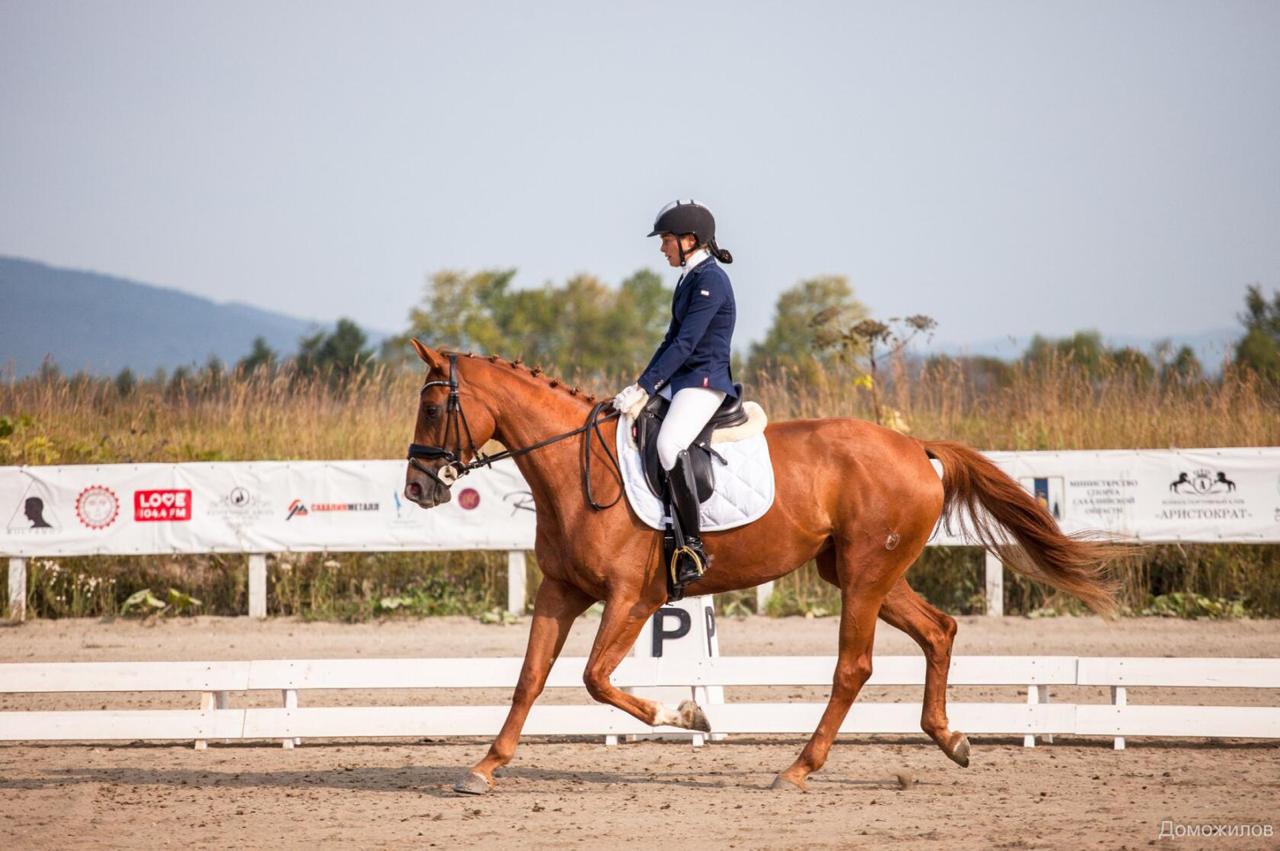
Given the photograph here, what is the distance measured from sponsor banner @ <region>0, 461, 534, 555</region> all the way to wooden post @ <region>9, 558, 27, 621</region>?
208 millimetres

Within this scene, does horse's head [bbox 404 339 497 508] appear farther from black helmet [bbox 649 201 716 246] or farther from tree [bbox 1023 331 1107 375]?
tree [bbox 1023 331 1107 375]

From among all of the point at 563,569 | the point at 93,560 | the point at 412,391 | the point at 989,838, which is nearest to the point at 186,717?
the point at 563,569

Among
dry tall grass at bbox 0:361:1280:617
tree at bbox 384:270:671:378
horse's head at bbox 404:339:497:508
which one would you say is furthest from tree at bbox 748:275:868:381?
horse's head at bbox 404:339:497:508

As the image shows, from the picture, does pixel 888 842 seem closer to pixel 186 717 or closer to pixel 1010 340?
pixel 186 717

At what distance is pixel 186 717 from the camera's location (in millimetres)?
7355

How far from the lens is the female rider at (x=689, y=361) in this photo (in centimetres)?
617

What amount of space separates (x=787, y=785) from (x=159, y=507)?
7651 mm

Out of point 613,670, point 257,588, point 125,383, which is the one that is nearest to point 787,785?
point 613,670

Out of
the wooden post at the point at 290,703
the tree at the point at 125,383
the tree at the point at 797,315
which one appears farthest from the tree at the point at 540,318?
the wooden post at the point at 290,703

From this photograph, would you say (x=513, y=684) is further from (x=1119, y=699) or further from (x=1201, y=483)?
(x=1201, y=483)

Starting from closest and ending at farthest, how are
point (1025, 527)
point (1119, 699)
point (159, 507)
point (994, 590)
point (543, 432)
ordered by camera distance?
point (543, 432), point (1025, 527), point (1119, 699), point (994, 590), point (159, 507)

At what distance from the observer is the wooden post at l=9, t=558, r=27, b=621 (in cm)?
1175

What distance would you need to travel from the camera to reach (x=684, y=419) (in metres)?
6.19

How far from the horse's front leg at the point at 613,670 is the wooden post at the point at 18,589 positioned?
308 inches
